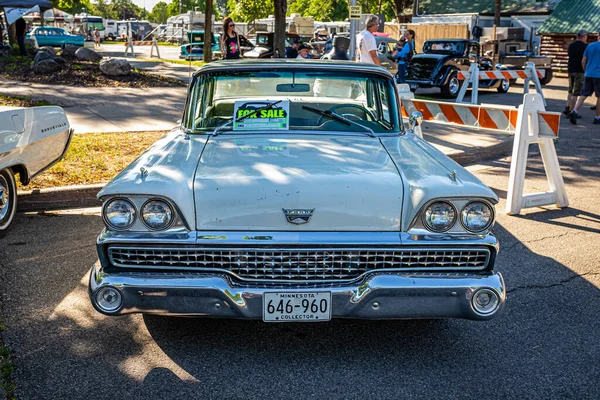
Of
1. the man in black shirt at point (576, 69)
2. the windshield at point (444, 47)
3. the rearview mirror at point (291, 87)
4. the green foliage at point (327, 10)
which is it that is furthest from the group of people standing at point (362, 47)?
the green foliage at point (327, 10)

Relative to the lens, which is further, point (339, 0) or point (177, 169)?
point (339, 0)

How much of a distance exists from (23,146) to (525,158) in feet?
16.6

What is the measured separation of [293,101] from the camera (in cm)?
506

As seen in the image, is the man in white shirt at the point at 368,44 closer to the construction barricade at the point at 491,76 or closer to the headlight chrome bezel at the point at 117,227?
the construction barricade at the point at 491,76

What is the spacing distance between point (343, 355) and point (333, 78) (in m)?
2.10

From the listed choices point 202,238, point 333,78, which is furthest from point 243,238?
point 333,78

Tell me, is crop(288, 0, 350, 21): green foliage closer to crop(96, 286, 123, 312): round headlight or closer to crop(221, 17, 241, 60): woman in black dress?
crop(221, 17, 241, 60): woman in black dress

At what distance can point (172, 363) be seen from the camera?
12.2 feet

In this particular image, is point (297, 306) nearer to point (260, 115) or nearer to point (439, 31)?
point (260, 115)

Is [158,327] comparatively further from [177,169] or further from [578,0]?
[578,0]

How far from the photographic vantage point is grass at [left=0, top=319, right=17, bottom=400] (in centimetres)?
336

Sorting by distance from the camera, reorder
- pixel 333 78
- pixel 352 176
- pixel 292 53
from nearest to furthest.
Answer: pixel 352 176, pixel 333 78, pixel 292 53

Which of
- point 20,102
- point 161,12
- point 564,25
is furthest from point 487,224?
point 161,12

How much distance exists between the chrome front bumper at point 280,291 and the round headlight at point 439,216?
0.25 m
